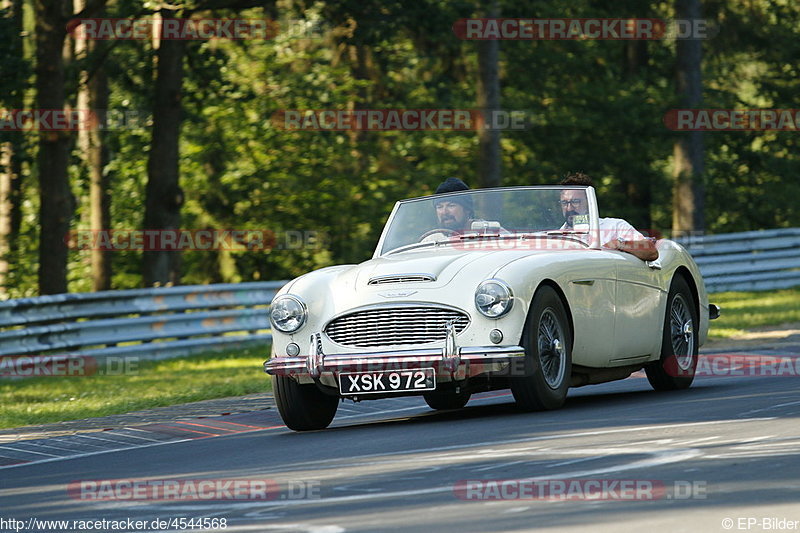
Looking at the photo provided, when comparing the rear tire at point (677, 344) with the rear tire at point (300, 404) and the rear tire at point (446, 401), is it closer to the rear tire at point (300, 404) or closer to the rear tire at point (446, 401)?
the rear tire at point (446, 401)

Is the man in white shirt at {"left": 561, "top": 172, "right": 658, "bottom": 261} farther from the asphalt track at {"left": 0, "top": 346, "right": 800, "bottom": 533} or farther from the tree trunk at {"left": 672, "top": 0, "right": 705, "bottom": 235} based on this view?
the tree trunk at {"left": 672, "top": 0, "right": 705, "bottom": 235}

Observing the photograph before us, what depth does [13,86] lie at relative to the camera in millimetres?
20859

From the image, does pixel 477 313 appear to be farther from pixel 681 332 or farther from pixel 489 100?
pixel 489 100

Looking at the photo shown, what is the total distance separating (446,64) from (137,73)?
9938mm

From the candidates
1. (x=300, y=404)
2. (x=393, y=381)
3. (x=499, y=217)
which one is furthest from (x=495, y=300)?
(x=499, y=217)

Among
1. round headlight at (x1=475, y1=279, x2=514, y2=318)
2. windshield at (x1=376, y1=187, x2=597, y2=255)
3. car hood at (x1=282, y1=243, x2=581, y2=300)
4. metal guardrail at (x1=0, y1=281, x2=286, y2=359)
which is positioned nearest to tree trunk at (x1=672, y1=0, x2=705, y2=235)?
metal guardrail at (x1=0, y1=281, x2=286, y2=359)

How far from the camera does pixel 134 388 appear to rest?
15172mm

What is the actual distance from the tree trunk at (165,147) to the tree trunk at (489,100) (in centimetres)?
517

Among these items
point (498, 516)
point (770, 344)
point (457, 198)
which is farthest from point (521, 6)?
point (498, 516)

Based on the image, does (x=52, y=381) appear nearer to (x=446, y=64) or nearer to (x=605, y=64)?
(x=446, y=64)

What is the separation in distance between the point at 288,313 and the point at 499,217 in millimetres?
1984

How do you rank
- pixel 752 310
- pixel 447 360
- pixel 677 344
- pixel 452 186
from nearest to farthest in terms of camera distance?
pixel 447 360 < pixel 677 344 < pixel 452 186 < pixel 752 310

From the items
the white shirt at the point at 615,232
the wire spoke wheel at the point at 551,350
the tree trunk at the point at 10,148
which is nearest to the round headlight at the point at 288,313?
the wire spoke wheel at the point at 551,350

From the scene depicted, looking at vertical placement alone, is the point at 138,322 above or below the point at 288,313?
below
